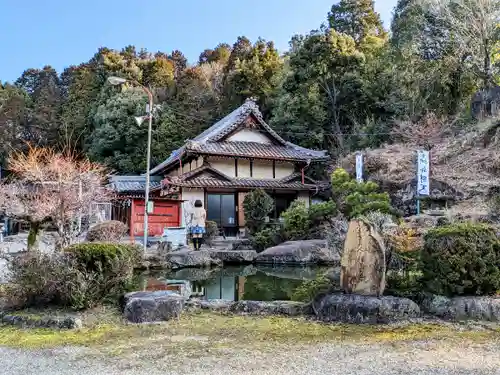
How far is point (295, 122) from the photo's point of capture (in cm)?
2828

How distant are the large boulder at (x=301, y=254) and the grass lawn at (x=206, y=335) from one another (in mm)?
7949

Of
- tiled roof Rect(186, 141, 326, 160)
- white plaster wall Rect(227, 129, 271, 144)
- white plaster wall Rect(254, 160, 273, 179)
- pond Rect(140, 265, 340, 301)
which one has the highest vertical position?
white plaster wall Rect(227, 129, 271, 144)

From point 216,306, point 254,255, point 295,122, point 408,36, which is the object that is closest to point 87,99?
point 295,122

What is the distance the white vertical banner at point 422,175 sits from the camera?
49.6 ft

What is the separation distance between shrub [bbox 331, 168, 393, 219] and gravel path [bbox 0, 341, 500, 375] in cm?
830

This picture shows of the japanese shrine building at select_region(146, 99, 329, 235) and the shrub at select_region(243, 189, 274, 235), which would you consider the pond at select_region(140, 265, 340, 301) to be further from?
the japanese shrine building at select_region(146, 99, 329, 235)

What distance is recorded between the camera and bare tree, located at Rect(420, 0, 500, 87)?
22.2 m

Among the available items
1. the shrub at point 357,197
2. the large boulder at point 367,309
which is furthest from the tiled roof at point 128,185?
the large boulder at point 367,309

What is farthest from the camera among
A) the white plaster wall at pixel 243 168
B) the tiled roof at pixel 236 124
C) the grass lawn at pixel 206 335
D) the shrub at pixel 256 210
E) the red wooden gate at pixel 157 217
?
the white plaster wall at pixel 243 168

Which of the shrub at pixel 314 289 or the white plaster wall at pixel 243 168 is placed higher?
the white plaster wall at pixel 243 168

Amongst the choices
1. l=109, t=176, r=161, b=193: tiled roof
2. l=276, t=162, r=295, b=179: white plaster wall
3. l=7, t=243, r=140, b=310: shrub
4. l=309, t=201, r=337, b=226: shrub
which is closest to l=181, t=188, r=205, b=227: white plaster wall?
l=109, t=176, r=161, b=193: tiled roof

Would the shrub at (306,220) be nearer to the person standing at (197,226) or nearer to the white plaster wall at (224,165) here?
the person standing at (197,226)

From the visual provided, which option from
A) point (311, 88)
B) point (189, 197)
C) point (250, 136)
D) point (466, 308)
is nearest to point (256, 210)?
point (189, 197)

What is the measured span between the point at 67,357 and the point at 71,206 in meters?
9.39
